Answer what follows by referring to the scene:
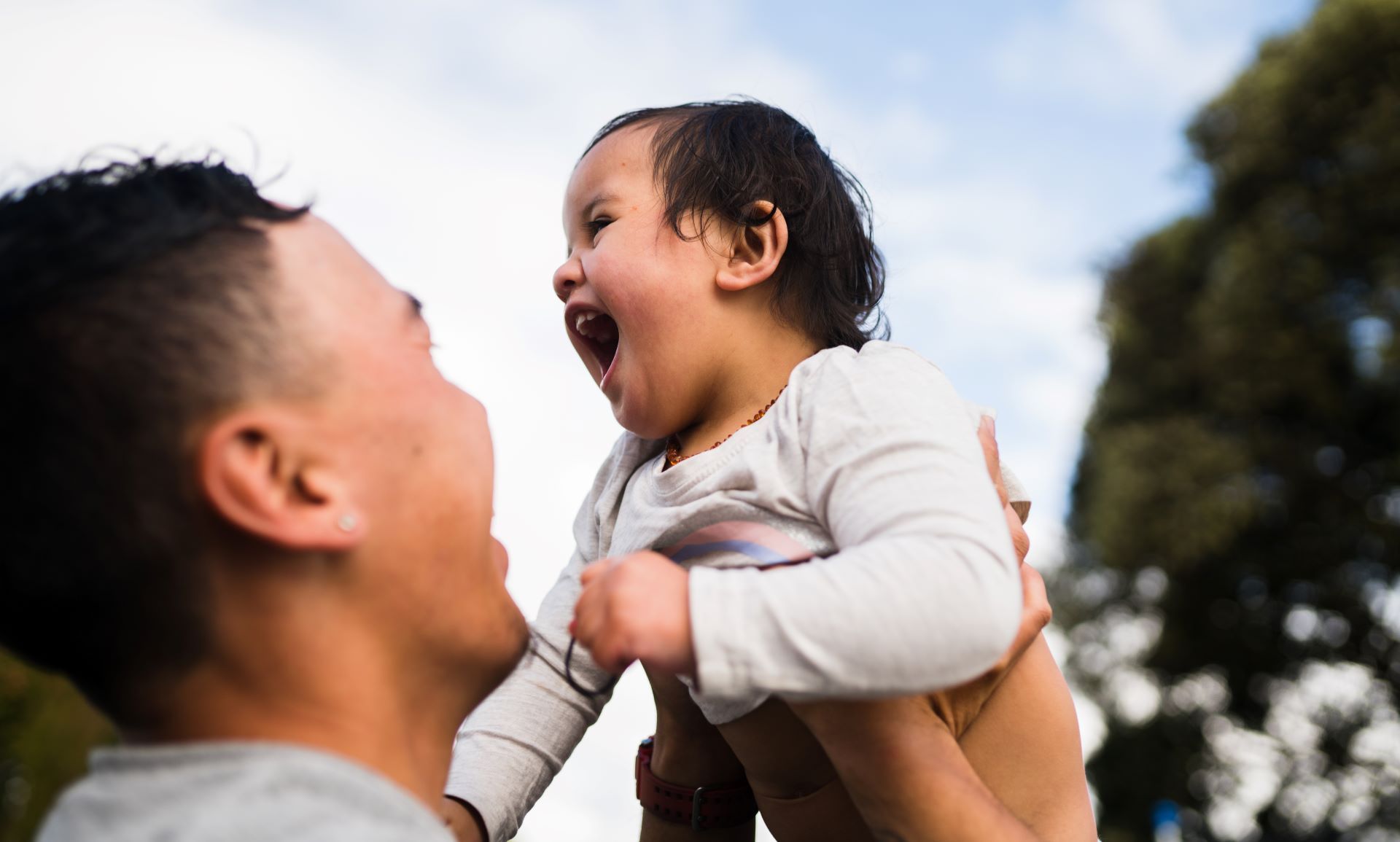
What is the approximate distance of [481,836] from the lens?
83.4 inches

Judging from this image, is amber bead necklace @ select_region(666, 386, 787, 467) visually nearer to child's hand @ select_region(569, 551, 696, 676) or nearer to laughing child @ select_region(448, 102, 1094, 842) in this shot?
laughing child @ select_region(448, 102, 1094, 842)

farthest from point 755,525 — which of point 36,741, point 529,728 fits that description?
point 36,741

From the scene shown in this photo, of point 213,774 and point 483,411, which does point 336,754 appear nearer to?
point 213,774

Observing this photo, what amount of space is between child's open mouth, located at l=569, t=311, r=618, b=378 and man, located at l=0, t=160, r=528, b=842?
39.2 inches

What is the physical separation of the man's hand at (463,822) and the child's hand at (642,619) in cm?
78

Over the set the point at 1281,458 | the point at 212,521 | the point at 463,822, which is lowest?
the point at 463,822

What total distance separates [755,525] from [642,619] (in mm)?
569

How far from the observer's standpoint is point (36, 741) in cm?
743

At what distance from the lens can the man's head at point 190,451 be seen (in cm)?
129

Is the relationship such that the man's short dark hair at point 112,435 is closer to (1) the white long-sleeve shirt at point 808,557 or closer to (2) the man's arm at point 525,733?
(1) the white long-sleeve shirt at point 808,557

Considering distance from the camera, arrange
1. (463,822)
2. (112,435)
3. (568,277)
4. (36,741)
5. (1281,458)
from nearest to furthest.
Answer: (112,435)
(463,822)
(568,277)
(36,741)
(1281,458)

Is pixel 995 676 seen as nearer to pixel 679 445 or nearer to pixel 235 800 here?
pixel 679 445

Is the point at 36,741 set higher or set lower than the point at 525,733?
lower

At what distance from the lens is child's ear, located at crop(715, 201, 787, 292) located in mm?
2445
